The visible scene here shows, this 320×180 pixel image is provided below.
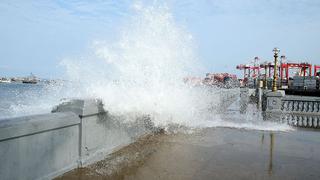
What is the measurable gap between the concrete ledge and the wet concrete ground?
0.88 metres

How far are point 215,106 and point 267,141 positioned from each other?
28.8 feet

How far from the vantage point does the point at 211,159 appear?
7.09 m

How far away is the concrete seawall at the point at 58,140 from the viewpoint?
4299 mm

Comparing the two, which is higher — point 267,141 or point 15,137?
point 15,137

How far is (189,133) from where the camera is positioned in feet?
33.5

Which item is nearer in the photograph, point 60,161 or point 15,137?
point 15,137

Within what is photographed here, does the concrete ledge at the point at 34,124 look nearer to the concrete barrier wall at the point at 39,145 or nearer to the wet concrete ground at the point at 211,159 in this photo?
the concrete barrier wall at the point at 39,145

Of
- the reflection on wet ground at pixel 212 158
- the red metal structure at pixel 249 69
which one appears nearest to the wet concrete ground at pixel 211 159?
the reflection on wet ground at pixel 212 158

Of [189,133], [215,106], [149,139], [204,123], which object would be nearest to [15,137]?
[149,139]

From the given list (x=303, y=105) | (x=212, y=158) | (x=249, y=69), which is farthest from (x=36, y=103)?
(x=249, y=69)

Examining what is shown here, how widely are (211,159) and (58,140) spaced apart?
→ 10.7 ft

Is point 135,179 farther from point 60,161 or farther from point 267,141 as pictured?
point 267,141

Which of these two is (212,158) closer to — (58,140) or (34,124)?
(58,140)

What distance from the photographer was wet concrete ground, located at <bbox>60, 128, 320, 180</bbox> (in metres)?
5.98
